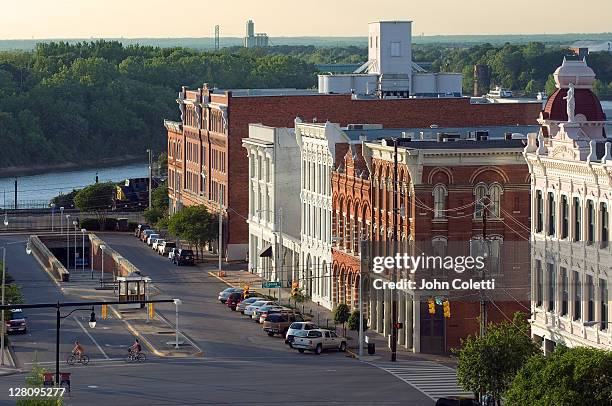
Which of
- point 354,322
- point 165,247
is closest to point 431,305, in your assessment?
point 354,322

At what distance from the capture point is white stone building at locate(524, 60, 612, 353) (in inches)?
2724

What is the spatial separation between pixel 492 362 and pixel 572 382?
975 centimetres

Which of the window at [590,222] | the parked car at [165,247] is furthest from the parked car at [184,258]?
the window at [590,222]

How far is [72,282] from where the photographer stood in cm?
11550

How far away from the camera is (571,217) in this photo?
7206cm

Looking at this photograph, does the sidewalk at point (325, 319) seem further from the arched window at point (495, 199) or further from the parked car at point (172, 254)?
the arched window at point (495, 199)

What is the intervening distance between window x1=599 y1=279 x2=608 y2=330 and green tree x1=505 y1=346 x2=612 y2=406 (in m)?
9.05

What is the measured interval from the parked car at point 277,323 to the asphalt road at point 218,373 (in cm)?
65

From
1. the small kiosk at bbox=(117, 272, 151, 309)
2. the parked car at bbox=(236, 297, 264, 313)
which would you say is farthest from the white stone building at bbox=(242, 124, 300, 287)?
the small kiosk at bbox=(117, 272, 151, 309)

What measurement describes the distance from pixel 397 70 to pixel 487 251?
6171 centimetres

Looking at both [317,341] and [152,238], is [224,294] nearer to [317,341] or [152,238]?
[317,341]

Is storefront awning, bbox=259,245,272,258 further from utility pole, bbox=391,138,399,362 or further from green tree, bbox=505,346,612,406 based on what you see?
green tree, bbox=505,346,612,406

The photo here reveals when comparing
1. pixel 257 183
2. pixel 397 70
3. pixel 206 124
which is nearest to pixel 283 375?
pixel 257 183

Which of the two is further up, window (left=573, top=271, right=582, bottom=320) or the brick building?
the brick building
